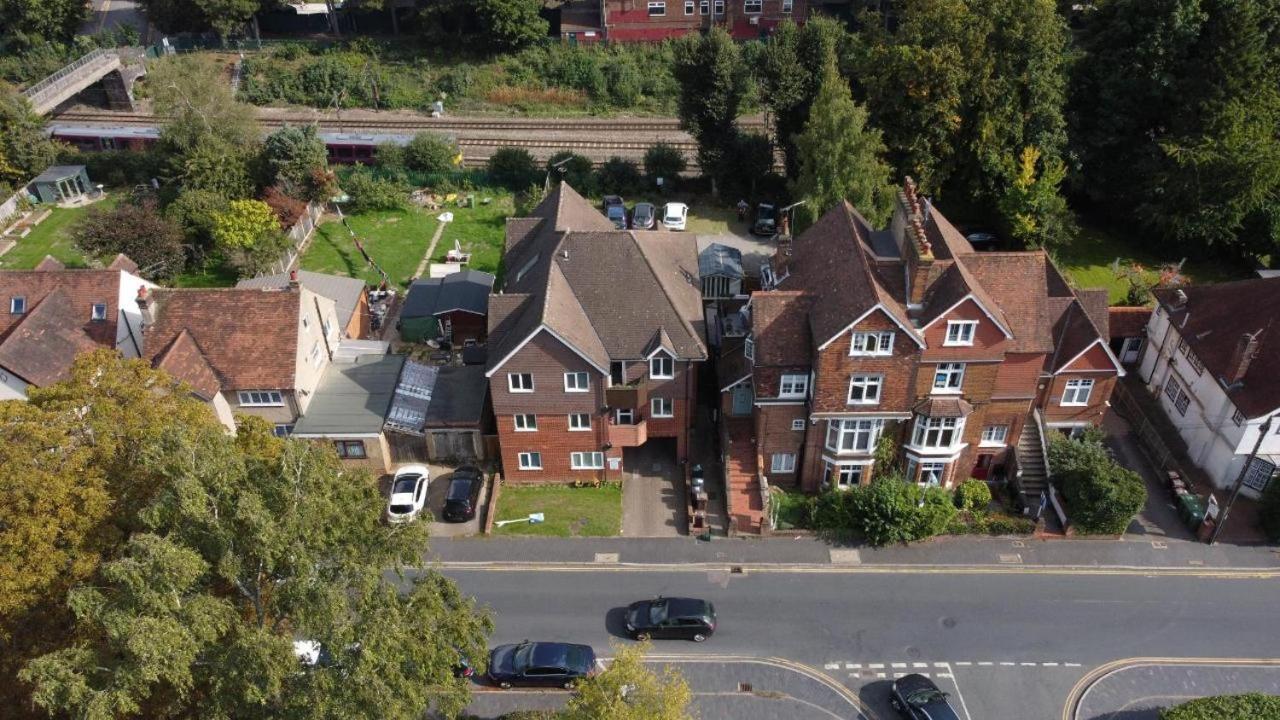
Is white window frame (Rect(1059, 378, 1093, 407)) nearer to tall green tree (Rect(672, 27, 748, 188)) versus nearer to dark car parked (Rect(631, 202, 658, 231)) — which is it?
dark car parked (Rect(631, 202, 658, 231))

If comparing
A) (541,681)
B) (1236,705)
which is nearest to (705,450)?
(541,681)

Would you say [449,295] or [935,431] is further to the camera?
[449,295]

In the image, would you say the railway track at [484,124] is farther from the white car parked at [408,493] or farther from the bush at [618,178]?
the white car parked at [408,493]

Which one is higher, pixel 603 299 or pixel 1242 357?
pixel 603 299

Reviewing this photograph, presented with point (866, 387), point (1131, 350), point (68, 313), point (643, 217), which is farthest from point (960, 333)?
point (68, 313)

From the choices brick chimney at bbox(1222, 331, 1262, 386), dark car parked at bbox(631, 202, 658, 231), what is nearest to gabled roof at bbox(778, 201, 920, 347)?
brick chimney at bbox(1222, 331, 1262, 386)

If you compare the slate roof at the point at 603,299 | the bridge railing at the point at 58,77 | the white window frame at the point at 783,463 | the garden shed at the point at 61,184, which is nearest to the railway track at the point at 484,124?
the bridge railing at the point at 58,77

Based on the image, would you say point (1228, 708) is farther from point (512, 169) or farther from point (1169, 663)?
point (512, 169)
